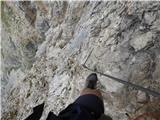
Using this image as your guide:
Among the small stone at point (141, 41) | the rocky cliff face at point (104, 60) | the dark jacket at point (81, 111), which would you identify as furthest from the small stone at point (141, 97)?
the dark jacket at point (81, 111)

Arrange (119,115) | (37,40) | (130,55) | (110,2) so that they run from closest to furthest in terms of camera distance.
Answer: (119,115), (130,55), (110,2), (37,40)

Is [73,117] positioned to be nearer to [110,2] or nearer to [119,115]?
[119,115]

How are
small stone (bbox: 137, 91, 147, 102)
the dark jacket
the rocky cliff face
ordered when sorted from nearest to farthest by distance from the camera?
1. the dark jacket
2. small stone (bbox: 137, 91, 147, 102)
3. the rocky cliff face

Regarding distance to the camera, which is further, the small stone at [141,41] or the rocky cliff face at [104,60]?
the small stone at [141,41]

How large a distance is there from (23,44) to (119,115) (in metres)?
11.6

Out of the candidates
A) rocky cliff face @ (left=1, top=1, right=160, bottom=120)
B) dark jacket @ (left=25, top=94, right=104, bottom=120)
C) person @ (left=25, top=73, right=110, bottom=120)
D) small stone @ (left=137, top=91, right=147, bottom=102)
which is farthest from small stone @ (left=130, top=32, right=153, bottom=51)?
dark jacket @ (left=25, top=94, right=104, bottom=120)

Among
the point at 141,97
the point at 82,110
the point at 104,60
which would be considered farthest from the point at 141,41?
the point at 82,110

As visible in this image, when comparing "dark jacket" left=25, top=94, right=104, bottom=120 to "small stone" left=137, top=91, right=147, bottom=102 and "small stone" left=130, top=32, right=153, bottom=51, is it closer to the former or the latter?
"small stone" left=137, top=91, right=147, bottom=102

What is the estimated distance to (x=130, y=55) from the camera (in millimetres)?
Answer: 4832

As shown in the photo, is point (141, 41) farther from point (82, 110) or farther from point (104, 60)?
point (82, 110)

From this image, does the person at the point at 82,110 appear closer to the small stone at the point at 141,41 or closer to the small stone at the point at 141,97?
the small stone at the point at 141,97

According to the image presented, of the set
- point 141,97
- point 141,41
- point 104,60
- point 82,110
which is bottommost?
point 141,97

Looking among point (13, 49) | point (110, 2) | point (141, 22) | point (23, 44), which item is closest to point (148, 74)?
point (141, 22)

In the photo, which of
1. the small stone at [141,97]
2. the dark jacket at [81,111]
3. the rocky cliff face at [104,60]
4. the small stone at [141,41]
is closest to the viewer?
the dark jacket at [81,111]
